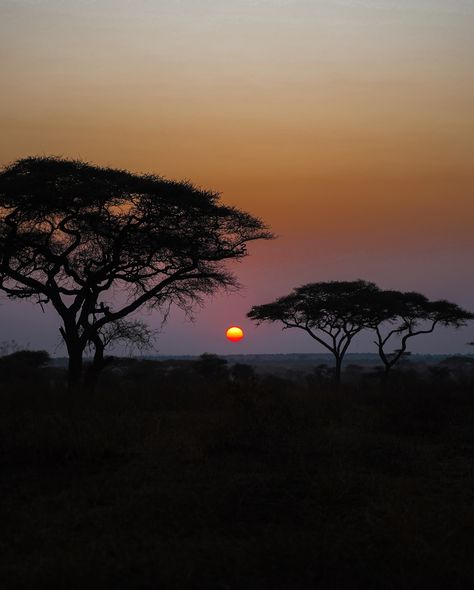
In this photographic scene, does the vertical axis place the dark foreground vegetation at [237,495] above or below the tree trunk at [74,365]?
below

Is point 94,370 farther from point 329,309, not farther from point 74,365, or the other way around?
point 329,309

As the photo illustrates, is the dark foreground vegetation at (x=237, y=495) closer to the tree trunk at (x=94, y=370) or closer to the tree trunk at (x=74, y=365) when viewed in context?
the tree trunk at (x=94, y=370)

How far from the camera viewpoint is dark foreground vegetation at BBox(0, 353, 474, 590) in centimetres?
570

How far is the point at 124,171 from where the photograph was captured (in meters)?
19.7

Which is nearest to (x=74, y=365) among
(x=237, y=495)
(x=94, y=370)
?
(x=94, y=370)

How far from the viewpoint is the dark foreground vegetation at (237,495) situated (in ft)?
18.7

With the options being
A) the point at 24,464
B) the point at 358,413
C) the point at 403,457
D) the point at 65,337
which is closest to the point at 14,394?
the point at 65,337

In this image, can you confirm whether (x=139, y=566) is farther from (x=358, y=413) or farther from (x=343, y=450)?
(x=358, y=413)

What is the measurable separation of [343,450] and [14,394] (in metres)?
6.93

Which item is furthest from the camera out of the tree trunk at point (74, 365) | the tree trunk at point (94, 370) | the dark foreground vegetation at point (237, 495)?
the tree trunk at point (74, 365)

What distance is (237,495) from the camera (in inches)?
298

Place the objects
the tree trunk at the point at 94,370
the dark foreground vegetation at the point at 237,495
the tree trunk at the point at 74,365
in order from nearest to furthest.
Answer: the dark foreground vegetation at the point at 237,495, the tree trunk at the point at 94,370, the tree trunk at the point at 74,365

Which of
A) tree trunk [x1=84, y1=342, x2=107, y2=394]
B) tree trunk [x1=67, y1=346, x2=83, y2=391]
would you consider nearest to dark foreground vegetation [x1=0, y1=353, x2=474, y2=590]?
tree trunk [x1=84, y1=342, x2=107, y2=394]

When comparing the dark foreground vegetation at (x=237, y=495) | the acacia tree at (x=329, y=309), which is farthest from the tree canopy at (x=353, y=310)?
the dark foreground vegetation at (x=237, y=495)
